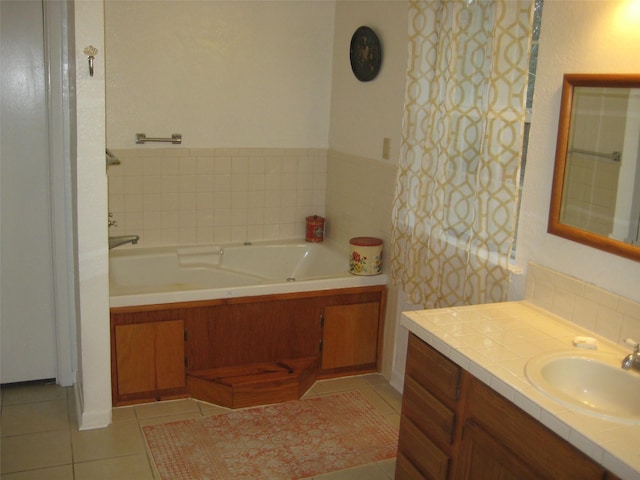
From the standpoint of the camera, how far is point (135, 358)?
3.35m

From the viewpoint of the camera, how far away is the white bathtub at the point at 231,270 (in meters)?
3.53

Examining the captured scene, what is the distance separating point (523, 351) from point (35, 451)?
6.91ft

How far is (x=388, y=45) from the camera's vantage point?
364 cm

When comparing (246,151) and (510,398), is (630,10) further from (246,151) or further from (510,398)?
(246,151)

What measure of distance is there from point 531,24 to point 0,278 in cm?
275

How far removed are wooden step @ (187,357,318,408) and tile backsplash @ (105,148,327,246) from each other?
1052mm

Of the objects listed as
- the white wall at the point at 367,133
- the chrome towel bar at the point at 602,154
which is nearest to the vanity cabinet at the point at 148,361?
the white wall at the point at 367,133

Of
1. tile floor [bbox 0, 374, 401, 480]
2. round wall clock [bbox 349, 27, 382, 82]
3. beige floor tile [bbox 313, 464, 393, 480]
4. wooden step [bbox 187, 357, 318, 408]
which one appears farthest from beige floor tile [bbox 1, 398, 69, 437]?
round wall clock [bbox 349, 27, 382, 82]

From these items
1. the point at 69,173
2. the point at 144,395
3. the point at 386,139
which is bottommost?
the point at 144,395

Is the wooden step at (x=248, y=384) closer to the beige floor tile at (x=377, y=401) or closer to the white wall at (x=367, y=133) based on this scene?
the beige floor tile at (x=377, y=401)

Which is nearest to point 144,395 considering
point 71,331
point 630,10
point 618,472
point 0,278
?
point 71,331

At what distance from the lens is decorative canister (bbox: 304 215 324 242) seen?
14.5 ft

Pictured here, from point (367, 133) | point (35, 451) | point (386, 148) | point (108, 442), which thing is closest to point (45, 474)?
point (35, 451)

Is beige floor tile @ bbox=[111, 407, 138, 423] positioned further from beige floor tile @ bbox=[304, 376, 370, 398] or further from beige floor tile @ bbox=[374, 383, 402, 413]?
beige floor tile @ bbox=[374, 383, 402, 413]
